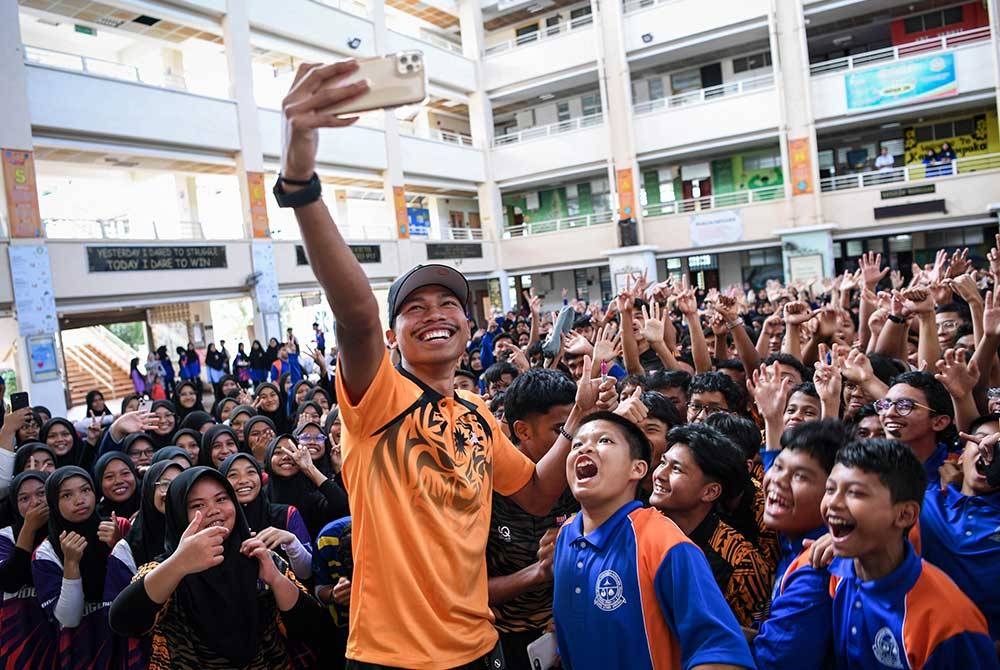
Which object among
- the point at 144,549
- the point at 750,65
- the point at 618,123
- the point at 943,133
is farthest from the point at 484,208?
the point at 144,549

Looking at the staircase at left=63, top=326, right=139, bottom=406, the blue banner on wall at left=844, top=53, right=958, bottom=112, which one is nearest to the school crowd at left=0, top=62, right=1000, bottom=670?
the blue banner on wall at left=844, top=53, right=958, bottom=112

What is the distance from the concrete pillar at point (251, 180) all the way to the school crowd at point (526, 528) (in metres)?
11.0

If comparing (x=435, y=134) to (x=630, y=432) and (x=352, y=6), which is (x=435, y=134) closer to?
(x=352, y=6)

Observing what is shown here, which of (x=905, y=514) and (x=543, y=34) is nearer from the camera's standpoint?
(x=905, y=514)

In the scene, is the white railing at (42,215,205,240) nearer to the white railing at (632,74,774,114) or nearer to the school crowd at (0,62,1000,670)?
the school crowd at (0,62,1000,670)

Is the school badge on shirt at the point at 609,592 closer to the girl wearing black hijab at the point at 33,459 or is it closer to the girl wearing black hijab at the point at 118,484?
the girl wearing black hijab at the point at 118,484

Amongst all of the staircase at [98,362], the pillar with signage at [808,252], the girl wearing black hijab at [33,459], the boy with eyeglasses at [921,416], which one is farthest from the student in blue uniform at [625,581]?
the staircase at [98,362]

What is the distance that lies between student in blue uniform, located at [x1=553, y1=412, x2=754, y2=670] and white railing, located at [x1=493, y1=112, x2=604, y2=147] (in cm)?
1842

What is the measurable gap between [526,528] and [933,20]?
19.2 m

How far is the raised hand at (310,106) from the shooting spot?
1.23 m

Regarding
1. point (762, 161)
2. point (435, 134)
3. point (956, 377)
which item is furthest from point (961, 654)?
point (435, 134)

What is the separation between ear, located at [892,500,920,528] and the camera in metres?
1.61

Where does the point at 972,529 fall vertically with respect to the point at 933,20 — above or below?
below

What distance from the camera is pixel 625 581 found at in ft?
5.24
